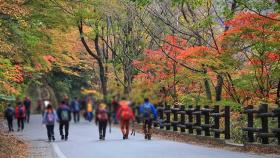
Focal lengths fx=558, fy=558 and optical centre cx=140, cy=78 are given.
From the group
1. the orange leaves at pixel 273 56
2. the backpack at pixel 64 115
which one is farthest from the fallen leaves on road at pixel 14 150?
the orange leaves at pixel 273 56

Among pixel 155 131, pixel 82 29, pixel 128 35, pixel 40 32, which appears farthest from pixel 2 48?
pixel 82 29

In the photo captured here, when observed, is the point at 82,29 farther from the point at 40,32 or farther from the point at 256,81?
the point at 256,81

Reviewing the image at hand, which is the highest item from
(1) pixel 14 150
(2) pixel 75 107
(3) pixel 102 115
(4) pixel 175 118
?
(3) pixel 102 115

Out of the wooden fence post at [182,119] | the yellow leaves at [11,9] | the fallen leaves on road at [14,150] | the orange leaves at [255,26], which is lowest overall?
the fallen leaves on road at [14,150]

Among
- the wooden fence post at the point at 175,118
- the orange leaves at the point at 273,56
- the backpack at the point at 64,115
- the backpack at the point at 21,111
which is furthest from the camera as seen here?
the backpack at the point at 21,111

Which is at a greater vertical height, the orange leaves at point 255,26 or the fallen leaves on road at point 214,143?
the orange leaves at point 255,26

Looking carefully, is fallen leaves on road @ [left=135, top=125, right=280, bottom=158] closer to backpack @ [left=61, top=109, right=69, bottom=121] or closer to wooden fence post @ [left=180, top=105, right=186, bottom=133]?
wooden fence post @ [left=180, top=105, right=186, bottom=133]

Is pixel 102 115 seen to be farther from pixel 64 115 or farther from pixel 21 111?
pixel 21 111

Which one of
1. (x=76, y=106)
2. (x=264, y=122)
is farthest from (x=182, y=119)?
(x=76, y=106)

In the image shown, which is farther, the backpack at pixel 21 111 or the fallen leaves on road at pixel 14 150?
the backpack at pixel 21 111

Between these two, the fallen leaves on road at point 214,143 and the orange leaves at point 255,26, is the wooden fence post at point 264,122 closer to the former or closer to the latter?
the fallen leaves on road at point 214,143

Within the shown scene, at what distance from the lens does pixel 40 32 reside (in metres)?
25.5

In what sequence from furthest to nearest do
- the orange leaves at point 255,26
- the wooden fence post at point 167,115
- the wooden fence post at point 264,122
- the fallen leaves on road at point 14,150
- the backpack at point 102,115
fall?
the wooden fence post at point 167,115 < the backpack at point 102,115 < the orange leaves at point 255,26 < the fallen leaves on road at point 14,150 < the wooden fence post at point 264,122

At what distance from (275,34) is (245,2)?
224 cm
